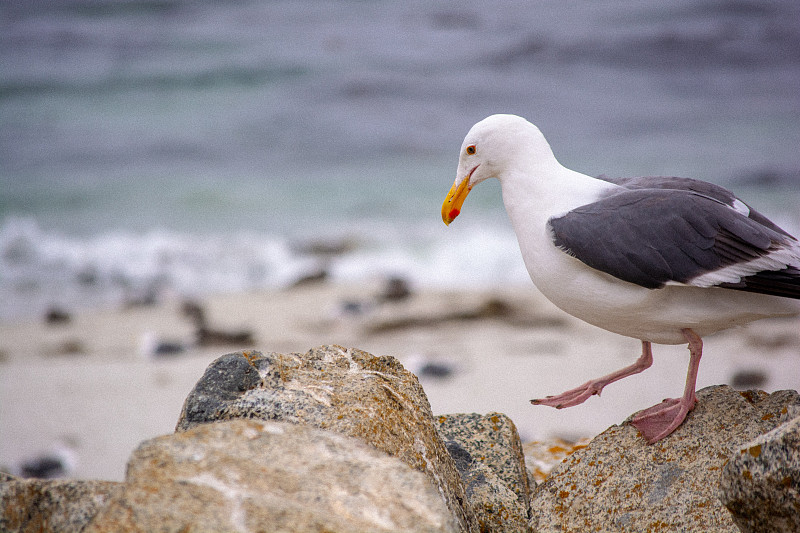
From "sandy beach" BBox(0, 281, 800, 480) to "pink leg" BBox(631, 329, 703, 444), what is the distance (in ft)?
8.34

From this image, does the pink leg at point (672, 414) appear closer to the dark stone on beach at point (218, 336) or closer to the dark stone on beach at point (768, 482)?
the dark stone on beach at point (768, 482)

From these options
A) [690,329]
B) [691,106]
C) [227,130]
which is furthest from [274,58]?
[690,329]

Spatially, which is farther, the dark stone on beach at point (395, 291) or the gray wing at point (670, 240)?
the dark stone on beach at point (395, 291)

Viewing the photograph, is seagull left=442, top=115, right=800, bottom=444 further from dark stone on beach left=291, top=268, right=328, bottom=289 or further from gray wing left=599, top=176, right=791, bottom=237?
dark stone on beach left=291, top=268, right=328, bottom=289

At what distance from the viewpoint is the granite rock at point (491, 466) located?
3.23 meters

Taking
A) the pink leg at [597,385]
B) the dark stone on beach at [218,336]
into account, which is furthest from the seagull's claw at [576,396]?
the dark stone on beach at [218,336]

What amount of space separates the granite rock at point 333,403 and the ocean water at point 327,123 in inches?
283

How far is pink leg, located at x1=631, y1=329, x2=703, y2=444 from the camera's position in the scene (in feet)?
10.6

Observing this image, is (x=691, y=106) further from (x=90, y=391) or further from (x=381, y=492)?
(x=381, y=492)

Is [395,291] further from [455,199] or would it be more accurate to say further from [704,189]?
[704,189]

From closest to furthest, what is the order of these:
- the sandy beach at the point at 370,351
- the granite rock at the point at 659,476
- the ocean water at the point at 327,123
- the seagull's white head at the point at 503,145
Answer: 1. the granite rock at the point at 659,476
2. the seagull's white head at the point at 503,145
3. the sandy beach at the point at 370,351
4. the ocean water at the point at 327,123

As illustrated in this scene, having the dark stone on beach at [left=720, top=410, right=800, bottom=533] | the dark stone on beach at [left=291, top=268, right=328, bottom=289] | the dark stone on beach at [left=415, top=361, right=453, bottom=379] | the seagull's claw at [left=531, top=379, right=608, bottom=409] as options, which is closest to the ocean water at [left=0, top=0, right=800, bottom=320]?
the dark stone on beach at [left=291, top=268, right=328, bottom=289]

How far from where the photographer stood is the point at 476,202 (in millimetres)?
13109

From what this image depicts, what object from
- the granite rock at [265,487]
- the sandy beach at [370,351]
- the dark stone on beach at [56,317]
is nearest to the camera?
the granite rock at [265,487]
